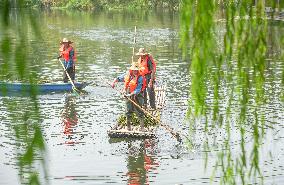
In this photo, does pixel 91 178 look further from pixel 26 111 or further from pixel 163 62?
pixel 163 62

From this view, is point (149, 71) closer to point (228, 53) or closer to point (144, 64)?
point (144, 64)

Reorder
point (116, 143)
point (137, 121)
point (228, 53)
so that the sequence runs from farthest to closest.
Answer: point (137, 121)
point (116, 143)
point (228, 53)

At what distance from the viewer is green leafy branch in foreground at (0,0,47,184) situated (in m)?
2.29

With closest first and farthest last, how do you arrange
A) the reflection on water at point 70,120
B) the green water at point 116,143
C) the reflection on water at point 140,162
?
the green water at point 116,143, the reflection on water at point 140,162, the reflection on water at point 70,120

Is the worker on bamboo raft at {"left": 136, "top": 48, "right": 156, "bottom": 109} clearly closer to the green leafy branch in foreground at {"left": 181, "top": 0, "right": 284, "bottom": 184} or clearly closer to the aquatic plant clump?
the aquatic plant clump

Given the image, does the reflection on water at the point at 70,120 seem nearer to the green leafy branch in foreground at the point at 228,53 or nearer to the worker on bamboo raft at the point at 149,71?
the worker on bamboo raft at the point at 149,71

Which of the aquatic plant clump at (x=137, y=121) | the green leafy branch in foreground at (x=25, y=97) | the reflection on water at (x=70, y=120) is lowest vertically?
the reflection on water at (x=70, y=120)

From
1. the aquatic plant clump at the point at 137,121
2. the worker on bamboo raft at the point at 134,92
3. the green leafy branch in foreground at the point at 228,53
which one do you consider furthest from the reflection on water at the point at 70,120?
the green leafy branch in foreground at the point at 228,53

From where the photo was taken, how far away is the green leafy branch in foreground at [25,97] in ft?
7.52

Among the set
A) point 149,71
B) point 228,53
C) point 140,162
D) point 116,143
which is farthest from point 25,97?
point 149,71

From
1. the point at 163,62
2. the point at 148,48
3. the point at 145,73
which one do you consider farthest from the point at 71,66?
the point at 148,48

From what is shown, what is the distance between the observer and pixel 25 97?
2.43m

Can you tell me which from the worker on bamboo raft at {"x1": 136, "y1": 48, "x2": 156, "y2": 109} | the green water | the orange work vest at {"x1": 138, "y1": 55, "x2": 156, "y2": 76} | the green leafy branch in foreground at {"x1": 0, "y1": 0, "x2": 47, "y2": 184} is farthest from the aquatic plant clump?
the green leafy branch in foreground at {"x1": 0, "y1": 0, "x2": 47, "y2": 184}

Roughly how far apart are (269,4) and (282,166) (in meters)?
11.2
